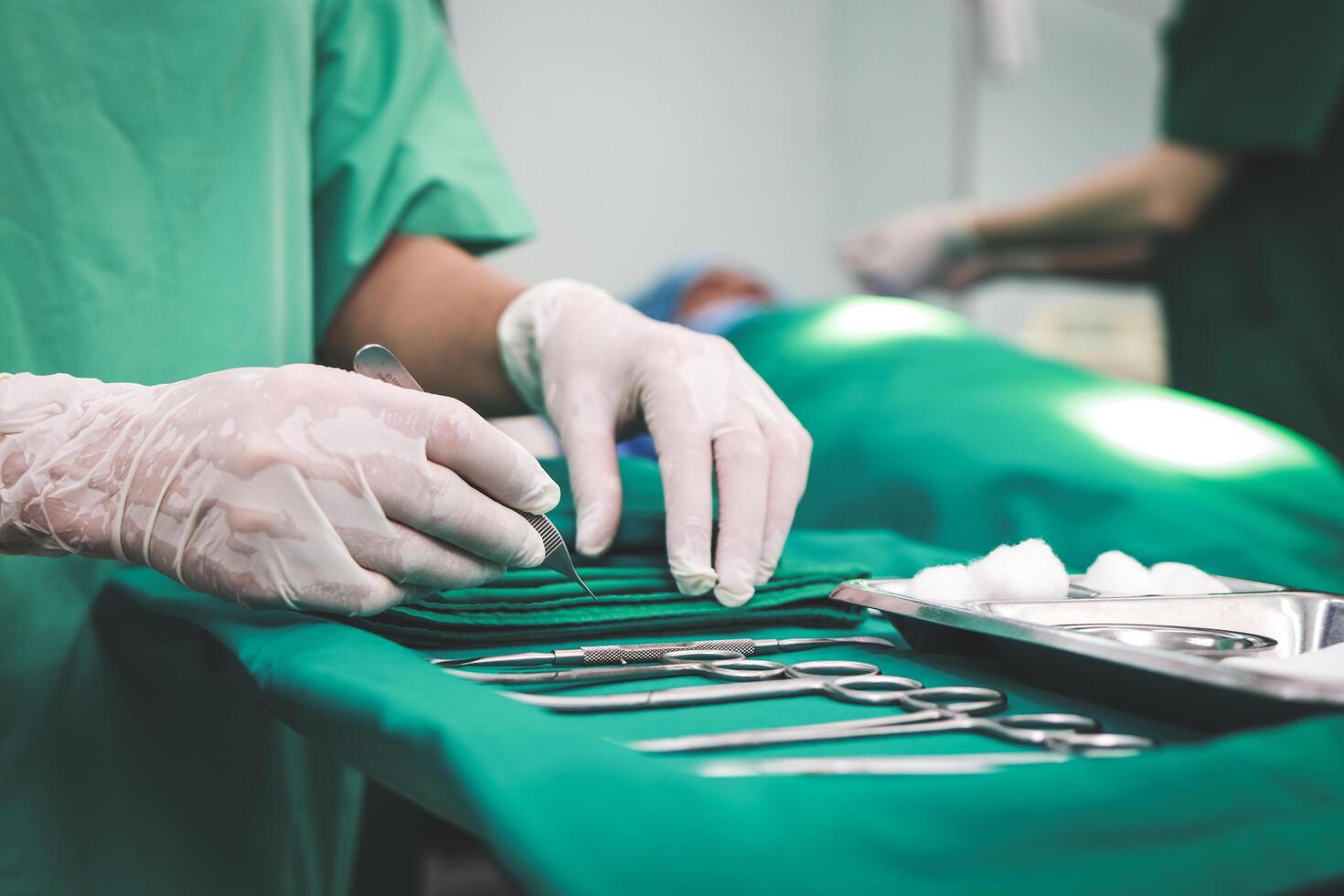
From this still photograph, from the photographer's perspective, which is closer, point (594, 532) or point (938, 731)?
point (938, 731)

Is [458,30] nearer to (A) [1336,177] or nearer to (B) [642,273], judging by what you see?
(B) [642,273]

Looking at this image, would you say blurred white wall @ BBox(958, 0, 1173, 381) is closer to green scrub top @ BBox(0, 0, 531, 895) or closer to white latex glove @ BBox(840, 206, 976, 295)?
white latex glove @ BBox(840, 206, 976, 295)

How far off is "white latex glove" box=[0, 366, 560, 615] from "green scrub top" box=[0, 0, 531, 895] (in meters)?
0.09

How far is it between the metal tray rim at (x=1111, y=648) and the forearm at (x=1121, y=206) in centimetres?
129

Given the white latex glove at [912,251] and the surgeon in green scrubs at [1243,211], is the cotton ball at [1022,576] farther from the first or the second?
the white latex glove at [912,251]

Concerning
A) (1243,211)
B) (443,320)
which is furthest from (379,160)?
(1243,211)

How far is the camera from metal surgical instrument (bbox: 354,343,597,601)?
20.0 inches

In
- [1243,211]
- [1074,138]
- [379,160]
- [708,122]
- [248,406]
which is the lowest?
[248,406]

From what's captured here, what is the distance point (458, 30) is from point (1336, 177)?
1297mm

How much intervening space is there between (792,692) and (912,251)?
1745 mm

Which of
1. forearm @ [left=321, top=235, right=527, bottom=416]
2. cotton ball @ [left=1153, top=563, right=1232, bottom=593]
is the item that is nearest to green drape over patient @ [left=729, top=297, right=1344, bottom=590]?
cotton ball @ [left=1153, top=563, right=1232, bottom=593]

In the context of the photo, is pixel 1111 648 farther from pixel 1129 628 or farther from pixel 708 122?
pixel 708 122

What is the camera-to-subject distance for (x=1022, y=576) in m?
0.50

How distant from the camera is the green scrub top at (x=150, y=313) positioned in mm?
636
